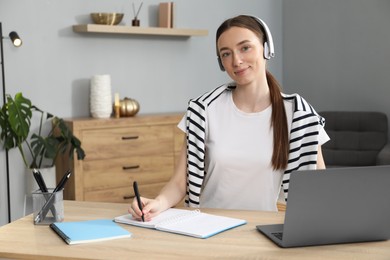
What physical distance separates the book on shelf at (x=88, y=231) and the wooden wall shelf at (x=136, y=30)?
10.2 ft

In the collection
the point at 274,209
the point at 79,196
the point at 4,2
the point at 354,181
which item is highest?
the point at 4,2

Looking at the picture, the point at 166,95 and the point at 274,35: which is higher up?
the point at 274,35

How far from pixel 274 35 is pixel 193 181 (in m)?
4.26

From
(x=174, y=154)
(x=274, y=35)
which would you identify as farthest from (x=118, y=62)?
(x=274, y=35)

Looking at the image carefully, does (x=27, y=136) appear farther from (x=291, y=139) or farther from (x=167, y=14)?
(x=291, y=139)

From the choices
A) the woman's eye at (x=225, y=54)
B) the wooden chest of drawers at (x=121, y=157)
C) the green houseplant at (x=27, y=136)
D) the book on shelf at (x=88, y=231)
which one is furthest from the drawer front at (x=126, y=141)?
the book on shelf at (x=88, y=231)

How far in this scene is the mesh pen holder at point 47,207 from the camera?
2.08 meters

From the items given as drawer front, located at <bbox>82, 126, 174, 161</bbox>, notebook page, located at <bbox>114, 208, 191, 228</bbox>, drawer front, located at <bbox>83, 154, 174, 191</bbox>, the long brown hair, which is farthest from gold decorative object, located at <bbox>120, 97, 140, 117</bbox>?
notebook page, located at <bbox>114, 208, 191, 228</bbox>

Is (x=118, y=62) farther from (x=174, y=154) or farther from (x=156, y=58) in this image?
(x=174, y=154)

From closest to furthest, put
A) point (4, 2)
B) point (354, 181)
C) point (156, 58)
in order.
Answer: point (354, 181)
point (4, 2)
point (156, 58)

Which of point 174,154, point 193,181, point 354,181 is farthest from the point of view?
point 174,154

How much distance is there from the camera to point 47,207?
2092mm

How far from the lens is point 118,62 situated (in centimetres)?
539

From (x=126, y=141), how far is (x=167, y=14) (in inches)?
46.3
